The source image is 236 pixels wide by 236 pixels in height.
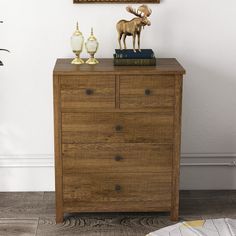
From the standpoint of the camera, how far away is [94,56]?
3.39 metres

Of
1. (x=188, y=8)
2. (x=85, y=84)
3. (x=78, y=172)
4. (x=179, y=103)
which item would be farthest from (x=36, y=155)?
(x=188, y=8)

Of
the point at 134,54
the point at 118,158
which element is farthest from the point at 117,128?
the point at 134,54

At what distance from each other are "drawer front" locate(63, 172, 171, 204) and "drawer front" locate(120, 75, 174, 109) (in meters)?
0.37

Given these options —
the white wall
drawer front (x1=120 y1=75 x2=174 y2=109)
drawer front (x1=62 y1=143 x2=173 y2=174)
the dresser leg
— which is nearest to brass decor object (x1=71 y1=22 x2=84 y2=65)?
the white wall

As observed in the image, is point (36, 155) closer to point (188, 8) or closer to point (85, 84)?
point (85, 84)

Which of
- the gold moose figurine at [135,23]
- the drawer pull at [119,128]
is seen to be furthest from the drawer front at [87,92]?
the gold moose figurine at [135,23]

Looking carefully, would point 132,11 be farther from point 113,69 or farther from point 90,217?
point 90,217

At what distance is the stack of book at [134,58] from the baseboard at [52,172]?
71 centimetres

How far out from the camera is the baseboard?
353 centimetres

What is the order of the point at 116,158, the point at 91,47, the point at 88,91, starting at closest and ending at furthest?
the point at 88,91 → the point at 116,158 → the point at 91,47

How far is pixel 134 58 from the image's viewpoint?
10.2 ft

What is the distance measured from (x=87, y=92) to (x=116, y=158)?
0.37 meters

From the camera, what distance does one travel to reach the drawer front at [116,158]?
306 centimetres

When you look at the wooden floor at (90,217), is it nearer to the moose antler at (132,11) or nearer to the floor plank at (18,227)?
the floor plank at (18,227)
